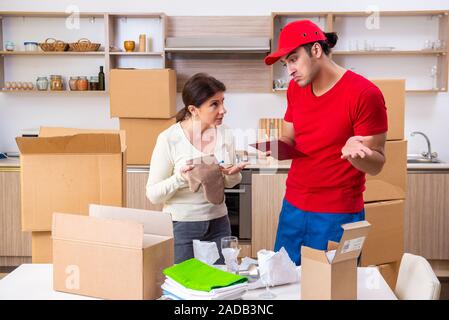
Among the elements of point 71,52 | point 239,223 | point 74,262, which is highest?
point 71,52

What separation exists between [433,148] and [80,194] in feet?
10.7

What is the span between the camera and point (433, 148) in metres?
4.81

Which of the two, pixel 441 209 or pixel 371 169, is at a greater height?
pixel 371 169

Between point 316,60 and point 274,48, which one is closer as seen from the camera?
point 316,60

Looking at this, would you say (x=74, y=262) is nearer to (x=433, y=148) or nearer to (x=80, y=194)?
(x=80, y=194)

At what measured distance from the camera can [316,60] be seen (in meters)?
2.38

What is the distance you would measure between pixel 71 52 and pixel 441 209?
293 centimetres

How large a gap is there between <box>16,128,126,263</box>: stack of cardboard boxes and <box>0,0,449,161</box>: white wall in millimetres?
2549

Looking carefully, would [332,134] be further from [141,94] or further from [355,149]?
[141,94]

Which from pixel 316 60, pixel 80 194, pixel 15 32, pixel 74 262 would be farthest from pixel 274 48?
pixel 74 262
